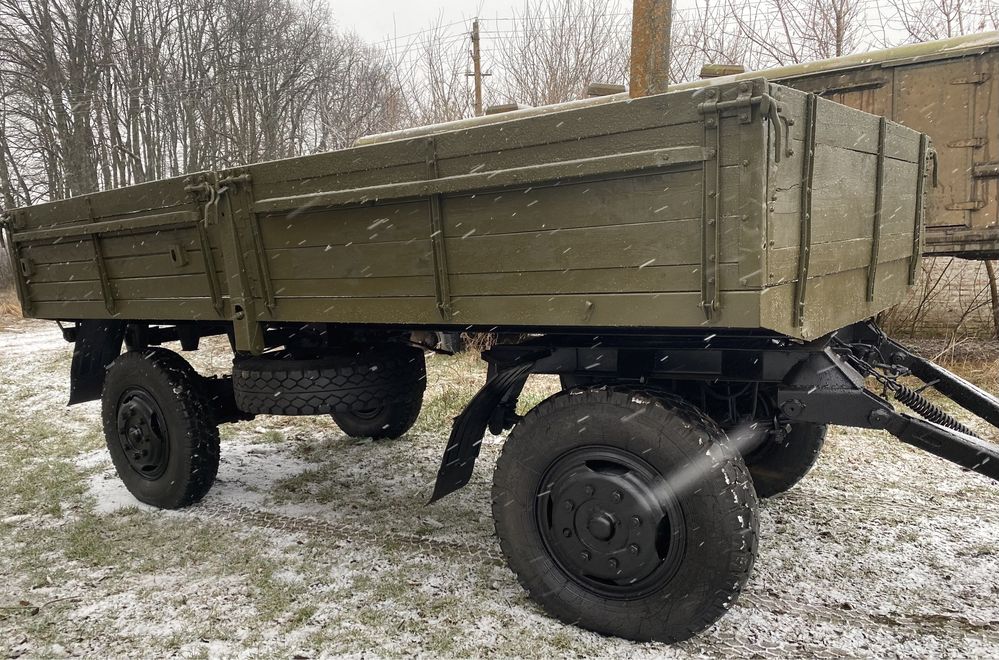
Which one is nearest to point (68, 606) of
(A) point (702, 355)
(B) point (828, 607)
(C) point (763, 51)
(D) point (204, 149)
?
(A) point (702, 355)

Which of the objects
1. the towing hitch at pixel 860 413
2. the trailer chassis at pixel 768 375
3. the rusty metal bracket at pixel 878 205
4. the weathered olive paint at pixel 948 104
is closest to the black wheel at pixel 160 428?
the trailer chassis at pixel 768 375

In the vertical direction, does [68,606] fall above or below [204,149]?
below

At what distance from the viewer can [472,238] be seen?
254cm

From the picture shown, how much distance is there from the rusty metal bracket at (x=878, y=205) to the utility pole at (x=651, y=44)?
0.87 metres

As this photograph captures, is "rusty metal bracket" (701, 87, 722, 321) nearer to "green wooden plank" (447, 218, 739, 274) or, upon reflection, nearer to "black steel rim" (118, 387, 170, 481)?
"green wooden plank" (447, 218, 739, 274)

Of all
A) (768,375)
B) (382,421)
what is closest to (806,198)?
(768,375)

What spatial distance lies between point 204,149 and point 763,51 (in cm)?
1638

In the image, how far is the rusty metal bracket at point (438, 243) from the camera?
8.34 feet

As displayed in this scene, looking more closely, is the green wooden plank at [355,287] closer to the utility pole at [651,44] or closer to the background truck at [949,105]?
the utility pole at [651,44]

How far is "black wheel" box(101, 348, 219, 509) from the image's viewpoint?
3797 millimetres

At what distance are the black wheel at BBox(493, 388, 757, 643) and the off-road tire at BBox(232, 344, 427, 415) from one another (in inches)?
41.1

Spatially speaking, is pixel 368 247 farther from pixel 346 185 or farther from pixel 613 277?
pixel 613 277

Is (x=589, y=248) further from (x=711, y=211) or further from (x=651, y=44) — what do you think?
(x=651, y=44)

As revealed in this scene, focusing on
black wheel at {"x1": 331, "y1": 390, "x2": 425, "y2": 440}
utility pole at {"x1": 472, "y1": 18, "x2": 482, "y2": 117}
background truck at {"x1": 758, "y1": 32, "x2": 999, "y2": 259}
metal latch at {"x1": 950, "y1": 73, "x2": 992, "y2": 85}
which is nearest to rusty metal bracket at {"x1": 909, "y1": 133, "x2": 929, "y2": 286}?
background truck at {"x1": 758, "y1": 32, "x2": 999, "y2": 259}
